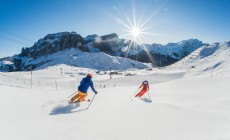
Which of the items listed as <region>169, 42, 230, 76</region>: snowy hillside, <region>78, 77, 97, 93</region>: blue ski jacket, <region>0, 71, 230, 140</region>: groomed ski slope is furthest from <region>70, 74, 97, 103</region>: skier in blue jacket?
<region>169, 42, 230, 76</region>: snowy hillside

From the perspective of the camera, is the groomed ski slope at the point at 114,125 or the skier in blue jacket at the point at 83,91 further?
the skier in blue jacket at the point at 83,91

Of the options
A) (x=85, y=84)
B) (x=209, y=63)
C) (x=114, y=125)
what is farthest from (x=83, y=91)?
(x=209, y=63)

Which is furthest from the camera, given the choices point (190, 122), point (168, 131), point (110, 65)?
point (110, 65)

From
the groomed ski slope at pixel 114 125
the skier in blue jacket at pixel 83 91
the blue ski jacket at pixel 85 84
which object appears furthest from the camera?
the blue ski jacket at pixel 85 84

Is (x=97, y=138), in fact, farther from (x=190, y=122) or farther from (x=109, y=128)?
(x=190, y=122)

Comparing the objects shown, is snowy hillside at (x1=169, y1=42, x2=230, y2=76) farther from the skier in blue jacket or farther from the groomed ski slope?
the groomed ski slope

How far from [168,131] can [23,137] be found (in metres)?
4.27

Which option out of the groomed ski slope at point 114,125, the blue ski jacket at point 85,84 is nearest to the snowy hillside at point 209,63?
the blue ski jacket at point 85,84

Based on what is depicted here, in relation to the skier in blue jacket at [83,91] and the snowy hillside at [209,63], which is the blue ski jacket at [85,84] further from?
the snowy hillside at [209,63]

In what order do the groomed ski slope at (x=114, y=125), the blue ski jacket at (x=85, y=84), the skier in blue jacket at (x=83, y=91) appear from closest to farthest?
the groomed ski slope at (x=114, y=125) → the skier in blue jacket at (x=83, y=91) → the blue ski jacket at (x=85, y=84)

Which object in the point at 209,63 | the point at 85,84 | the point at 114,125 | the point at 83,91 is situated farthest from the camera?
the point at 209,63

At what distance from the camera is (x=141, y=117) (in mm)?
8414

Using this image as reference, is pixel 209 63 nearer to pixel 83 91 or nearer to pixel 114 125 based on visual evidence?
pixel 83 91

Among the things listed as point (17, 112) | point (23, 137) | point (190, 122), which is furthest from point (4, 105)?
point (190, 122)
